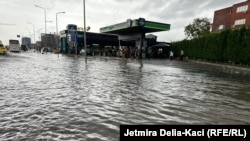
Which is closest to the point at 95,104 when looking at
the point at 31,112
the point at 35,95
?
the point at 31,112

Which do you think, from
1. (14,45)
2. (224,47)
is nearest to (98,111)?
(224,47)

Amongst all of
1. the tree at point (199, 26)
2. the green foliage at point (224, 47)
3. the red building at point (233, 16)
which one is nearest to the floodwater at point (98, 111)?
the green foliage at point (224, 47)

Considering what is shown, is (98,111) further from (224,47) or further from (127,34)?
(127,34)

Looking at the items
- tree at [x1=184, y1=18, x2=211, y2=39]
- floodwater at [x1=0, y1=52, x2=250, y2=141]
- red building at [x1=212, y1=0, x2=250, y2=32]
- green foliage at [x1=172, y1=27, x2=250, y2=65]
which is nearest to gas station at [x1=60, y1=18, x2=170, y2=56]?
green foliage at [x1=172, y1=27, x2=250, y2=65]

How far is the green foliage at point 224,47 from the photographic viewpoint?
76.7ft

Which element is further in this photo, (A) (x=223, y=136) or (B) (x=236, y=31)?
(B) (x=236, y=31)

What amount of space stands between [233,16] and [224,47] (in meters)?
32.4

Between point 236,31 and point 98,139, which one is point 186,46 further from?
point 98,139

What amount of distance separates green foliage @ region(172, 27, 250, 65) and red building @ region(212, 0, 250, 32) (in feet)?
70.2

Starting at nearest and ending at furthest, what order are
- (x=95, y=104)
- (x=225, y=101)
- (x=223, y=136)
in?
1. (x=223, y=136)
2. (x=95, y=104)
3. (x=225, y=101)

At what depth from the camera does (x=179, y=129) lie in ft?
11.2

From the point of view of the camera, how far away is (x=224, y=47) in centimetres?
2722

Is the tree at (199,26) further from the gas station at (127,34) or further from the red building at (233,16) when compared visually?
the gas station at (127,34)

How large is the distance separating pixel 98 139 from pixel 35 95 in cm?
442
